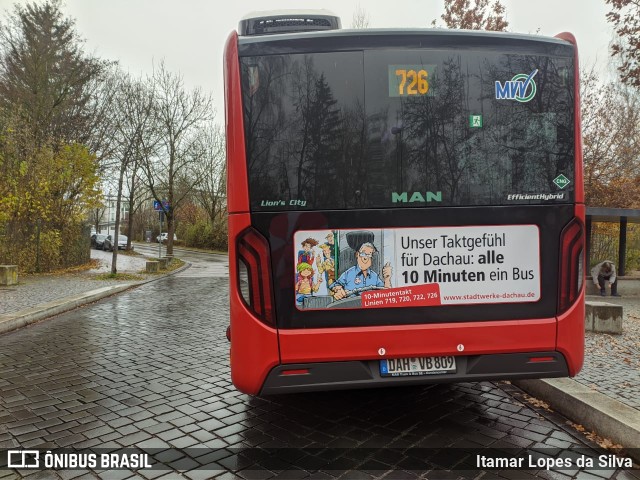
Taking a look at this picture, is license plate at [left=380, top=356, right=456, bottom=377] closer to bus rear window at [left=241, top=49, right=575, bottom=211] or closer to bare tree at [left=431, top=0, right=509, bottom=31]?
bus rear window at [left=241, top=49, right=575, bottom=211]

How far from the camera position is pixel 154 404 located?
4699mm

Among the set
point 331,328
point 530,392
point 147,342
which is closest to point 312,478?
point 331,328

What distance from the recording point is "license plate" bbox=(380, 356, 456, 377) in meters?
3.45

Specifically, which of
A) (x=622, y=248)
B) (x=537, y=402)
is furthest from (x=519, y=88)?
(x=622, y=248)

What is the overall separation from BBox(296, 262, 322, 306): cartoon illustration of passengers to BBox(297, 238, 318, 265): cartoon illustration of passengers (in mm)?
22

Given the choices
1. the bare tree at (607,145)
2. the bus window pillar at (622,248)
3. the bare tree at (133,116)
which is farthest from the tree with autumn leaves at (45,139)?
the bare tree at (607,145)

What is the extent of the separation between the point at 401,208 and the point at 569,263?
1.32m

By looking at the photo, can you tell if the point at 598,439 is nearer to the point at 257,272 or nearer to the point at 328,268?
the point at 328,268

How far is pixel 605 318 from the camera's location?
26.2 feet

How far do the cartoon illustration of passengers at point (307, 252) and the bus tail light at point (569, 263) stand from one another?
1.82 m

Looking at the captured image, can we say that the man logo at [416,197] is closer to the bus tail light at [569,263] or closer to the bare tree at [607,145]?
the bus tail light at [569,263]

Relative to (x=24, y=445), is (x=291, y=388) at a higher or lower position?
higher

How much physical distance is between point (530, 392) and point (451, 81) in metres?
3.25

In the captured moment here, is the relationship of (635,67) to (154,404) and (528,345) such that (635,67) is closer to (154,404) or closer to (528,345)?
(528,345)
